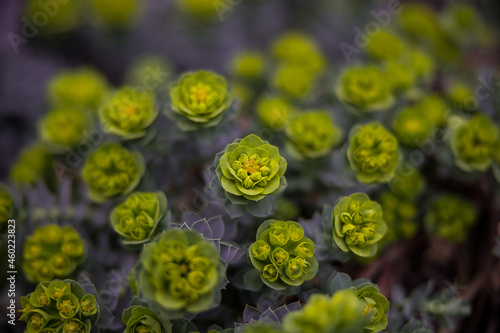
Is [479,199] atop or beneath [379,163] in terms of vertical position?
beneath

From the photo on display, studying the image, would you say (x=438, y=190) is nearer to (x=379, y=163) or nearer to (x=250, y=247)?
(x=379, y=163)

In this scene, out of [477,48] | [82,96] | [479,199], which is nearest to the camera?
[479,199]

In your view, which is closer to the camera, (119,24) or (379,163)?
(379,163)

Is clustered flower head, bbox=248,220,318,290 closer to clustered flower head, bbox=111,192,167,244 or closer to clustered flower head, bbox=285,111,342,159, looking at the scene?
clustered flower head, bbox=111,192,167,244

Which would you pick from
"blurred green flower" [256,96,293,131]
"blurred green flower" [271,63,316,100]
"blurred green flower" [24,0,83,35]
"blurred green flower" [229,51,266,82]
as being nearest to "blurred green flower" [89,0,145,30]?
"blurred green flower" [24,0,83,35]

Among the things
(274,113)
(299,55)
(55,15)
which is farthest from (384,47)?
(55,15)

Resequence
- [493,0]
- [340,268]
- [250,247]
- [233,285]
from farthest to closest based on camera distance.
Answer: [493,0], [340,268], [233,285], [250,247]

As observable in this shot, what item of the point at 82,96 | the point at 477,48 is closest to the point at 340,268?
the point at 82,96
